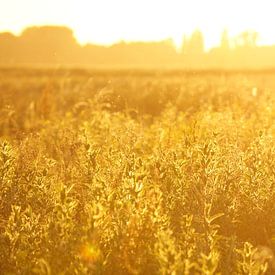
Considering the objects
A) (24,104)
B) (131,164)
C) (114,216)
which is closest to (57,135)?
(131,164)

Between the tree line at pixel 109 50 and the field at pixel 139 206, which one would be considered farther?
the tree line at pixel 109 50

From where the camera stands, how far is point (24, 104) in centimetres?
1420

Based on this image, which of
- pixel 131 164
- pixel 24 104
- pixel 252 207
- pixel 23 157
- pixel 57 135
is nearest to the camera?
pixel 131 164

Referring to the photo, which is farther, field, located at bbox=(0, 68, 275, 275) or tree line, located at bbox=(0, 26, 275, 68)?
tree line, located at bbox=(0, 26, 275, 68)

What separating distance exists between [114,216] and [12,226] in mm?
706

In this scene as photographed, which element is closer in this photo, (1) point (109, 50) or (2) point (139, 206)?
(2) point (139, 206)

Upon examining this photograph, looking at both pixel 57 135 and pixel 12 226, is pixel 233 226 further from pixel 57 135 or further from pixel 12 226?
pixel 57 135

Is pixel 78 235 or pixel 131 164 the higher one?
pixel 131 164

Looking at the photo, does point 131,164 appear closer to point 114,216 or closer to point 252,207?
point 114,216

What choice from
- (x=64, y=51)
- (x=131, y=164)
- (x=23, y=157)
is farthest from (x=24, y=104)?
(x=64, y=51)

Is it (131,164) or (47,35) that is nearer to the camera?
(131,164)

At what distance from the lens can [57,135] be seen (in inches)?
293

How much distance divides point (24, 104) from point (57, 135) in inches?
277

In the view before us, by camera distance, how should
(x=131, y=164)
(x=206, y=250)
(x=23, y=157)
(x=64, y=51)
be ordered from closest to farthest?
(x=206, y=250) < (x=131, y=164) < (x=23, y=157) < (x=64, y=51)
